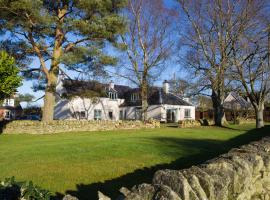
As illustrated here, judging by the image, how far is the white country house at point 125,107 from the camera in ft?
181

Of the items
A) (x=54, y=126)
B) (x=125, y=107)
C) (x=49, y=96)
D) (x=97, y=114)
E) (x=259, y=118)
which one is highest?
(x=125, y=107)

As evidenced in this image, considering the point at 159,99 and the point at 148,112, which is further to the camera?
the point at 148,112

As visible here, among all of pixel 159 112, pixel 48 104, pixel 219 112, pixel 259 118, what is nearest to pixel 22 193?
pixel 48 104

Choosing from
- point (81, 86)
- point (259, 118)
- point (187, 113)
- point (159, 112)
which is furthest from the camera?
point (187, 113)

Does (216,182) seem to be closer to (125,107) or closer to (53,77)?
(53,77)

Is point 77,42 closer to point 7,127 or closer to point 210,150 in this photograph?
point 7,127

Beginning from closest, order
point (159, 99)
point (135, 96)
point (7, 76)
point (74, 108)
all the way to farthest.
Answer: point (7, 76) → point (74, 108) → point (159, 99) → point (135, 96)

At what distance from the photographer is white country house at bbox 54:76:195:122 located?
181ft

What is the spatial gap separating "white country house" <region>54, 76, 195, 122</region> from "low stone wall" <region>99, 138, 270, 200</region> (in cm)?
4674

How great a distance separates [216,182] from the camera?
208 inches

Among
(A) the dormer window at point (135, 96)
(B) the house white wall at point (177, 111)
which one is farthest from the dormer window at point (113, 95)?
(B) the house white wall at point (177, 111)

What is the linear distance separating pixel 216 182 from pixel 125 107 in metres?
56.4

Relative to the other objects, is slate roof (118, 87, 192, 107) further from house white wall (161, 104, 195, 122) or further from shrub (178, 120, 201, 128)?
shrub (178, 120, 201, 128)

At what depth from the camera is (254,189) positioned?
269 inches
